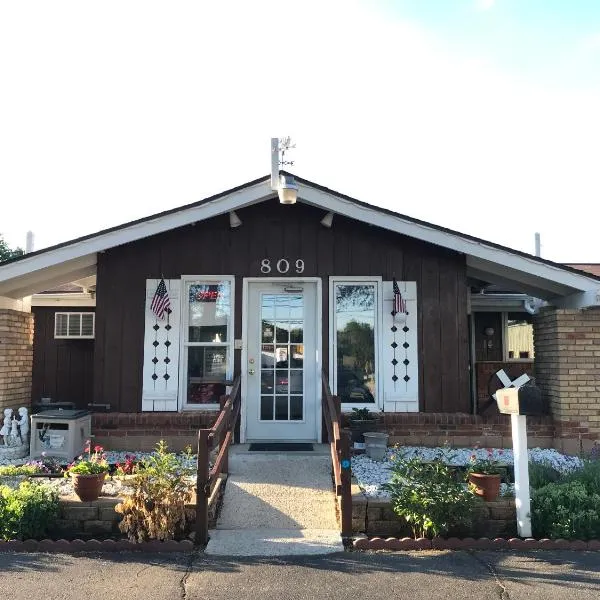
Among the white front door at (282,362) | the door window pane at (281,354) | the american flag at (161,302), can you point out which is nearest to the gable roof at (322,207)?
the american flag at (161,302)

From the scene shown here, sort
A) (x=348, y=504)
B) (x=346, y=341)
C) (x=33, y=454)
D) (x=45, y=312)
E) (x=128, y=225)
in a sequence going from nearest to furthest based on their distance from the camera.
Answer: (x=348, y=504) → (x=33, y=454) → (x=128, y=225) → (x=346, y=341) → (x=45, y=312)

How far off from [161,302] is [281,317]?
1.68 metres

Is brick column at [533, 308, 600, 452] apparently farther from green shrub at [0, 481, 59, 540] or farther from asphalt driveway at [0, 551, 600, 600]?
green shrub at [0, 481, 59, 540]

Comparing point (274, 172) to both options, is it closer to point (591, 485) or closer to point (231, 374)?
point (231, 374)

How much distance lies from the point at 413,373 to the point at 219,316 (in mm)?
2853

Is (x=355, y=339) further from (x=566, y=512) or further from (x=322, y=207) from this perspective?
(x=566, y=512)

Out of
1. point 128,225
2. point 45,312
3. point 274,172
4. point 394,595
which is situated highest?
point 274,172

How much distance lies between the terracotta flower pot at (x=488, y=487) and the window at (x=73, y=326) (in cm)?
754

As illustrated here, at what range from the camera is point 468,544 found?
15.8 ft

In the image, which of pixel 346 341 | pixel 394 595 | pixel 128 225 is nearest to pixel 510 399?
pixel 394 595

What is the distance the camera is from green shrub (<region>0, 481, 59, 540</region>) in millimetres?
4844

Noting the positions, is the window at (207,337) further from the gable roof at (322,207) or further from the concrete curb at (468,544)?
the concrete curb at (468,544)

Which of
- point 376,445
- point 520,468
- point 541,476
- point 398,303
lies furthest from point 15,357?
point 541,476

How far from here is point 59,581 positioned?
4.10m
